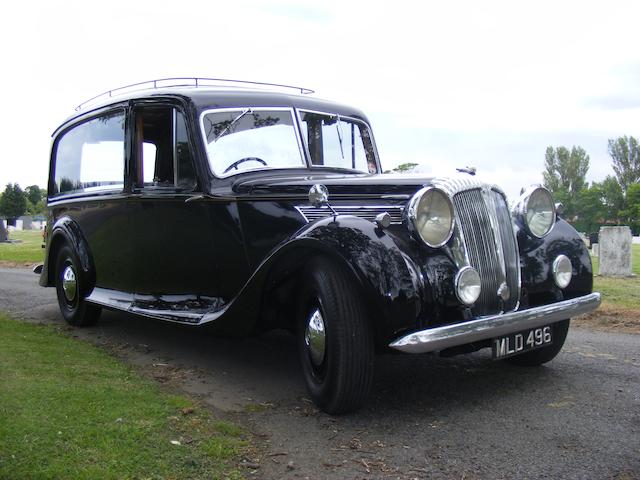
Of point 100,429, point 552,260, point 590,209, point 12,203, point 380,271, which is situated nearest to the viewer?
point 100,429

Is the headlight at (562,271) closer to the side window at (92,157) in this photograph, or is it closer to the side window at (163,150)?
the side window at (163,150)

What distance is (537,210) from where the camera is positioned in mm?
4172

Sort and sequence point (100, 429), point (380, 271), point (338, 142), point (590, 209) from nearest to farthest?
point (100, 429), point (380, 271), point (338, 142), point (590, 209)

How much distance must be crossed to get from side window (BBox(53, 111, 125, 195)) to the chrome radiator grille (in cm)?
A: 312

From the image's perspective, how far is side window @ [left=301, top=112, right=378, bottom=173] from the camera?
194 inches

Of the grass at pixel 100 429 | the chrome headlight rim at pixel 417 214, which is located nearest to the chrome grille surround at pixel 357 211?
the chrome headlight rim at pixel 417 214

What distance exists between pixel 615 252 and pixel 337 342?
9.58 m

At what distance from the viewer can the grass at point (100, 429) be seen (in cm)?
261

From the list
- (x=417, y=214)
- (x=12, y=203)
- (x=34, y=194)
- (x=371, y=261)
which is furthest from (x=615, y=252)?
(x=34, y=194)

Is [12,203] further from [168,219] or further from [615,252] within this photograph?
[168,219]

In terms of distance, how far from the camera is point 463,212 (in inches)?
141

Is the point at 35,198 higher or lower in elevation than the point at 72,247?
higher

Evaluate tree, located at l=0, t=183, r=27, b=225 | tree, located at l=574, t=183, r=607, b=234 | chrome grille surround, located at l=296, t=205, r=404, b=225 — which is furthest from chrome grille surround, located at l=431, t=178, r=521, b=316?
tree, located at l=0, t=183, r=27, b=225

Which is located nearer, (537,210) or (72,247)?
(537,210)
